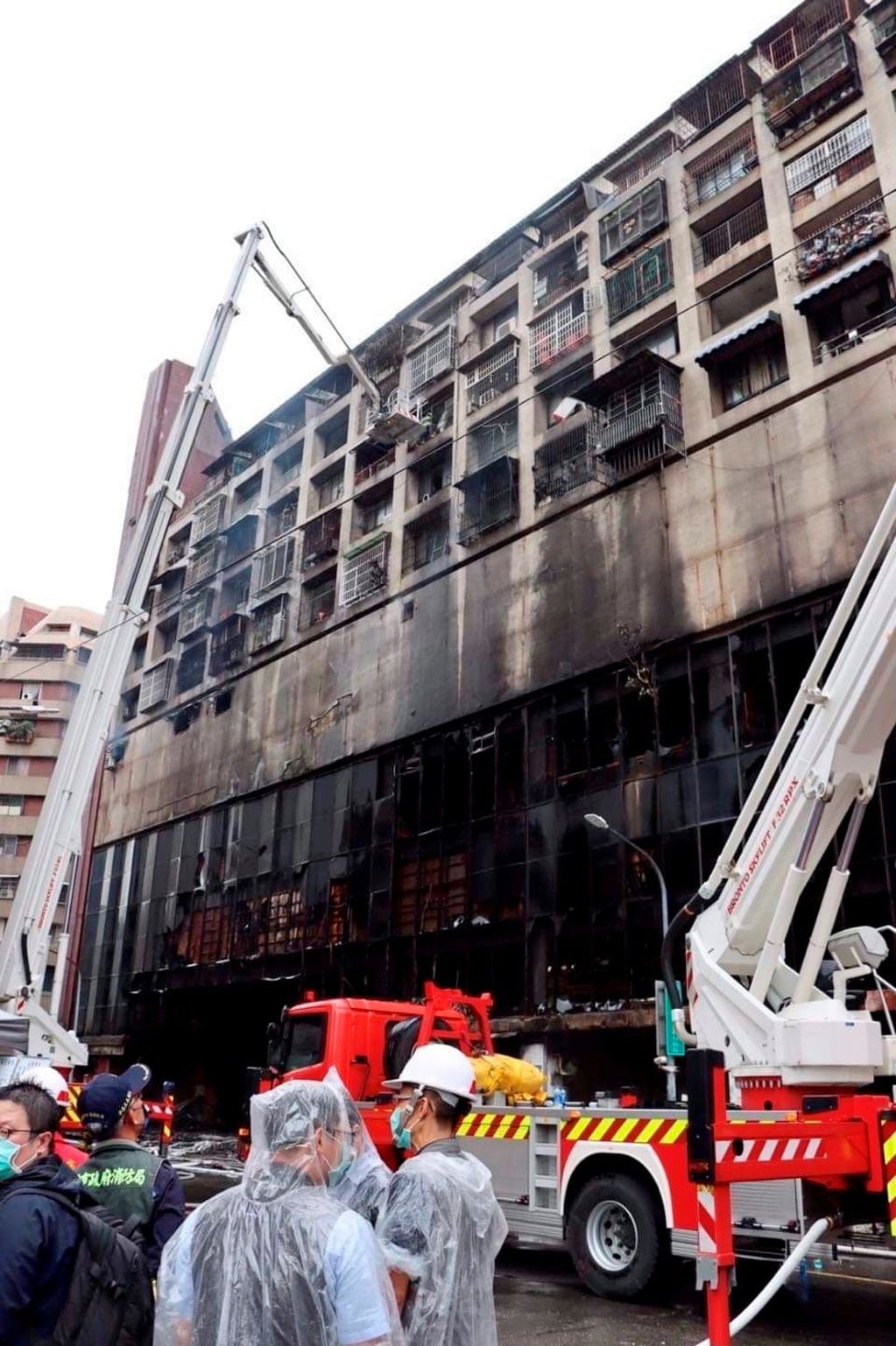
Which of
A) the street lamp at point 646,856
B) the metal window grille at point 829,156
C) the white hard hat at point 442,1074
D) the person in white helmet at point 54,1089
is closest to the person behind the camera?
the person in white helmet at point 54,1089

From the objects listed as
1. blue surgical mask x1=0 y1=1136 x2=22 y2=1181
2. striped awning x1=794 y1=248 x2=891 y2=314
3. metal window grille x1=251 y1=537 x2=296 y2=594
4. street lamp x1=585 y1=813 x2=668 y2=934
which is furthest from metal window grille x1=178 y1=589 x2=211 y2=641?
blue surgical mask x1=0 y1=1136 x2=22 y2=1181

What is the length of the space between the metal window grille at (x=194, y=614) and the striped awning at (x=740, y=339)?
25229mm

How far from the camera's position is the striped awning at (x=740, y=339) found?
26.3 meters

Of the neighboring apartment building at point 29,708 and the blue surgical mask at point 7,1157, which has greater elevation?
the neighboring apartment building at point 29,708

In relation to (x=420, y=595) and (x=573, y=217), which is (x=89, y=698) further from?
(x=573, y=217)

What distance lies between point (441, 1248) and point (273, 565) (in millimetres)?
39650

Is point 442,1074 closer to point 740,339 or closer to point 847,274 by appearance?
point 847,274

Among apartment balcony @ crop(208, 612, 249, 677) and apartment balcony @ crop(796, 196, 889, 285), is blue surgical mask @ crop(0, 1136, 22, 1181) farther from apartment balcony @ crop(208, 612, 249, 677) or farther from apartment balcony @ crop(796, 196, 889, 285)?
apartment balcony @ crop(208, 612, 249, 677)

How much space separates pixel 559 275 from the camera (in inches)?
1384

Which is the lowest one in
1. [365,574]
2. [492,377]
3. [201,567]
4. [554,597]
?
[554,597]

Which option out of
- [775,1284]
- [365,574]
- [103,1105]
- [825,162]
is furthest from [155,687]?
[103,1105]

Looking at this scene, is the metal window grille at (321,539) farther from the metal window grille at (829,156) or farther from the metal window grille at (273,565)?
the metal window grille at (829,156)

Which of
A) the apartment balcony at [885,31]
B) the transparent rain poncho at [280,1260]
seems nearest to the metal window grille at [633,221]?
the apartment balcony at [885,31]

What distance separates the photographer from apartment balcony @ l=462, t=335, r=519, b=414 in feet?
114
